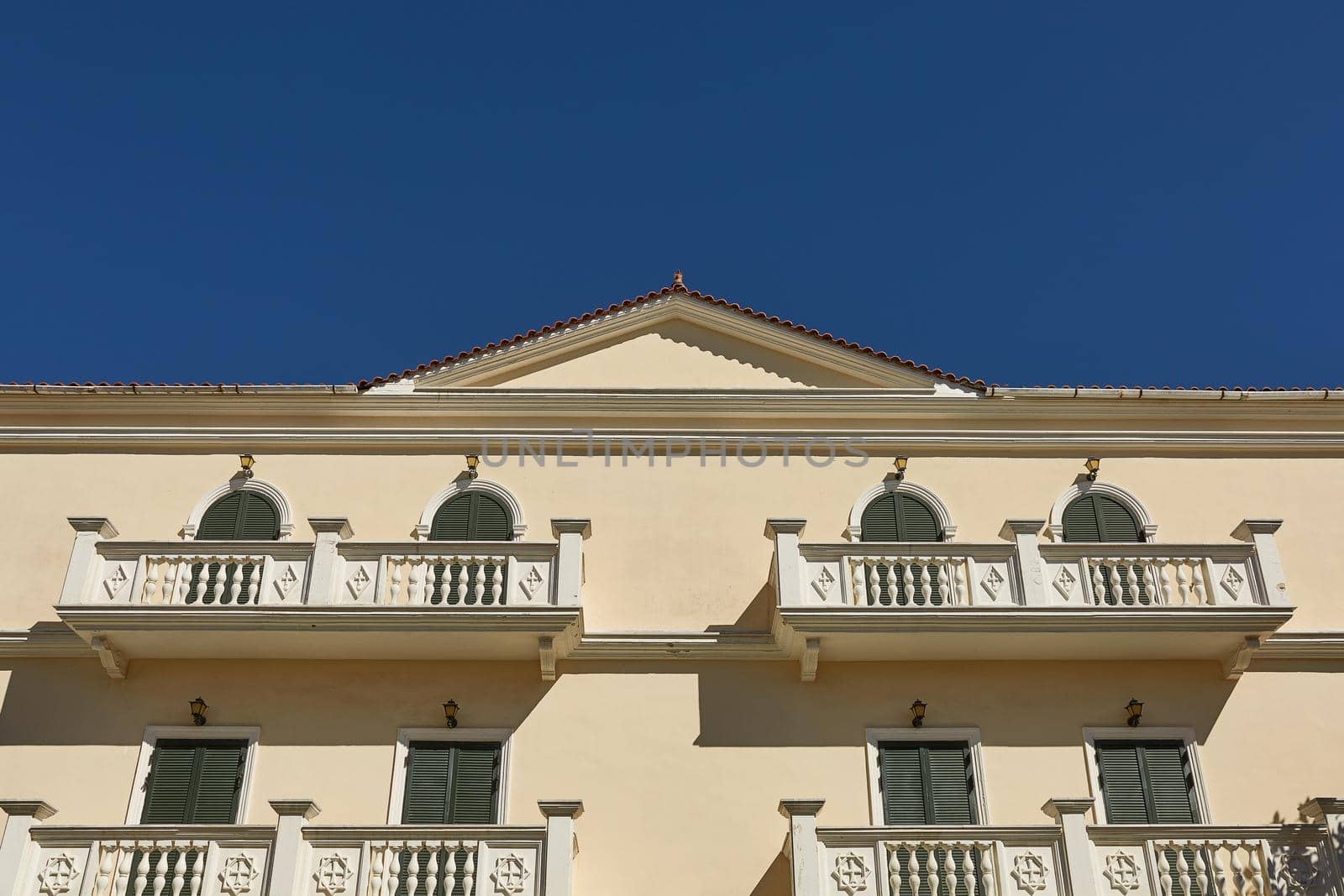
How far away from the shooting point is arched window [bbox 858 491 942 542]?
1806 centimetres

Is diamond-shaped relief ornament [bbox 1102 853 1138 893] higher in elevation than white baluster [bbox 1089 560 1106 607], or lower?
lower

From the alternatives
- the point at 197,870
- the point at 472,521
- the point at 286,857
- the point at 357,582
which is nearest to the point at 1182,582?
the point at 472,521

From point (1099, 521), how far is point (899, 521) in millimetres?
2579

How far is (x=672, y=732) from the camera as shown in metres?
16.3

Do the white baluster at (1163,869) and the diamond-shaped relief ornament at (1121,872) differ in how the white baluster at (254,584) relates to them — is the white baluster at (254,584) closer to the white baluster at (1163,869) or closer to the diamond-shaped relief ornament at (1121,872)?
the diamond-shaped relief ornament at (1121,872)

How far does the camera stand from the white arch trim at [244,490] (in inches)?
707

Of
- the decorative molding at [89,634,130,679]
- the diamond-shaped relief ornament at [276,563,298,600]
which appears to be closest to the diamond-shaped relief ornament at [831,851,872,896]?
the diamond-shaped relief ornament at [276,563,298,600]

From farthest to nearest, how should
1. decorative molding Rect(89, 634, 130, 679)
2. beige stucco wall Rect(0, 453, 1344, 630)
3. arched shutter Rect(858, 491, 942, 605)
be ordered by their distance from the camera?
arched shutter Rect(858, 491, 942, 605) → beige stucco wall Rect(0, 453, 1344, 630) → decorative molding Rect(89, 634, 130, 679)

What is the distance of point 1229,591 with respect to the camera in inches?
650

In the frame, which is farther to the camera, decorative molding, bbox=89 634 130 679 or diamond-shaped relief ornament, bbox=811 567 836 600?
diamond-shaped relief ornament, bbox=811 567 836 600

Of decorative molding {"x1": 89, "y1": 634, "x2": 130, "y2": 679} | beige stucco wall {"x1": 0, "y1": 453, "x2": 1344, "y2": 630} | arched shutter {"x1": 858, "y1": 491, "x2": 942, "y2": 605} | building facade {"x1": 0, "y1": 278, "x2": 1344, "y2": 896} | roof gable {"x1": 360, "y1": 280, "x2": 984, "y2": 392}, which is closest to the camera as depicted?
building facade {"x1": 0, "y1": 278, "x2": 1344, "y2": 896}

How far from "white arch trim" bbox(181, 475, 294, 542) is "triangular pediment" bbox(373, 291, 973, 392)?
217 centimetres

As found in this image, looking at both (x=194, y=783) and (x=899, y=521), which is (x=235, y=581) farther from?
(x=899, y=521)

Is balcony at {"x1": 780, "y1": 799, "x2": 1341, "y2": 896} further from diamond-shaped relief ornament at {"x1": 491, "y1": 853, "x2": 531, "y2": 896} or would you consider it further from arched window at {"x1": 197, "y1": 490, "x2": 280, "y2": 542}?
arched window at {"x1": 197, "y1": 490, "x2": 280, "y2": 542}
